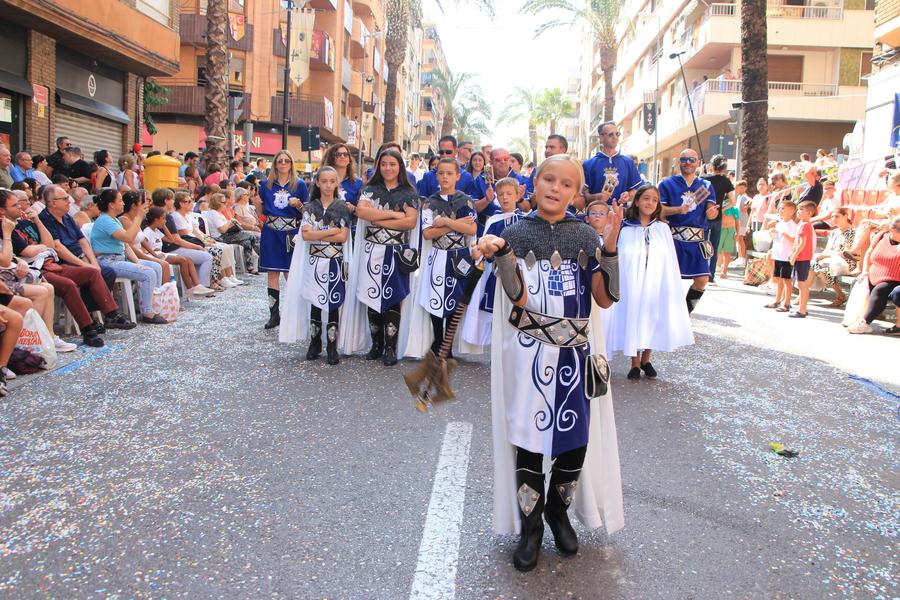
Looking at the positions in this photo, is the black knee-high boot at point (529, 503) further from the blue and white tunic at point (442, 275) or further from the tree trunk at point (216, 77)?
the tree trunk at point (216, 77)

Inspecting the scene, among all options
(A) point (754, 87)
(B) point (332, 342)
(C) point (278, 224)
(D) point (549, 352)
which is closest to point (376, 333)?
(B) point (332, 342)

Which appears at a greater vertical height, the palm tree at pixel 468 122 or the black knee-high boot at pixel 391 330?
the palm tree at pixel 468 122

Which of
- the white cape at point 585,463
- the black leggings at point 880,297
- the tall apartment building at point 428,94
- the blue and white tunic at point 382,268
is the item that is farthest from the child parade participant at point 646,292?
the tall apartment building at point 428,94

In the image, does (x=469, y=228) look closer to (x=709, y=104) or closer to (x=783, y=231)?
(x=783, y=231)

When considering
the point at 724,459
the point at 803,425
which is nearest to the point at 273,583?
the point at 724,459

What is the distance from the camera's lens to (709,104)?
3422 centimetres

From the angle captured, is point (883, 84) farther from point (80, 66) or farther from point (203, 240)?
point (80, 66)

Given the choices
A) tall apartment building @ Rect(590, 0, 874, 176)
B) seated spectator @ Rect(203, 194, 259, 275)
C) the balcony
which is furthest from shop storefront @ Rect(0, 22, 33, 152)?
tall apartment building @ Rect(590, 0, 874, 176)

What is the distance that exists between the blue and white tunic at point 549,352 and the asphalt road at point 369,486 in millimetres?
598

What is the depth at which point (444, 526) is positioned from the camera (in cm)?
370

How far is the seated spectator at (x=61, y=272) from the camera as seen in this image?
748 centimetres

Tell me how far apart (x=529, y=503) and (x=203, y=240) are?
33.3 ft

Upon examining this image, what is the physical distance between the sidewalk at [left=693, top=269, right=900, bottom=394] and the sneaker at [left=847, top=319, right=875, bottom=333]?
10 centimetres

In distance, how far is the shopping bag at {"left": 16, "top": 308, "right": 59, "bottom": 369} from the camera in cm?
655
